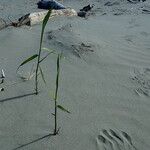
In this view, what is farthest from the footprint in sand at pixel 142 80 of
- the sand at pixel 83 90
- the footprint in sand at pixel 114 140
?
the footprint in sand at pixel 114 140

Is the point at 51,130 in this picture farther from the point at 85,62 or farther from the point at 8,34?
the point at 8,34

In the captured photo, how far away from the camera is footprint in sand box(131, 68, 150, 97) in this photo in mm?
3081

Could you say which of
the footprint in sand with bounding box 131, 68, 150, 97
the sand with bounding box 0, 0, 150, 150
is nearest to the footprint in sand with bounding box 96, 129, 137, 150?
the sand with bounding box 0, 0, 150, 150

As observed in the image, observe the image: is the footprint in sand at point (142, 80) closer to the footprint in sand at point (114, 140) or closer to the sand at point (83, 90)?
the sand at point (83, 90)

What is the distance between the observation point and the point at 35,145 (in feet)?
7.69

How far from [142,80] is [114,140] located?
3.27 feet

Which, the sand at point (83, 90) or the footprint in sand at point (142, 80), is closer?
the sand at point (83, 90)

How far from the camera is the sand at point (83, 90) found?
2.44 meters

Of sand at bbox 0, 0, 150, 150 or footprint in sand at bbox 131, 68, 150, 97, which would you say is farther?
footprint in sand at bbox 131, 68, 150, 97

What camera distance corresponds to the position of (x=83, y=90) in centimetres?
305

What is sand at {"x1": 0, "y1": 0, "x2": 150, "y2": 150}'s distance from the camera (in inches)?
95.9

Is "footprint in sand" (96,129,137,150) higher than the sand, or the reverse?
the sand

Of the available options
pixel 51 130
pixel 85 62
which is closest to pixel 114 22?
→ pixel 85 62

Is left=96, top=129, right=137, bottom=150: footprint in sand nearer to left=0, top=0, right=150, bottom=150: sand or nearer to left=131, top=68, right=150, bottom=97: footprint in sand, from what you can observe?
left=0, top=0, right=150, bottom=150: sand
